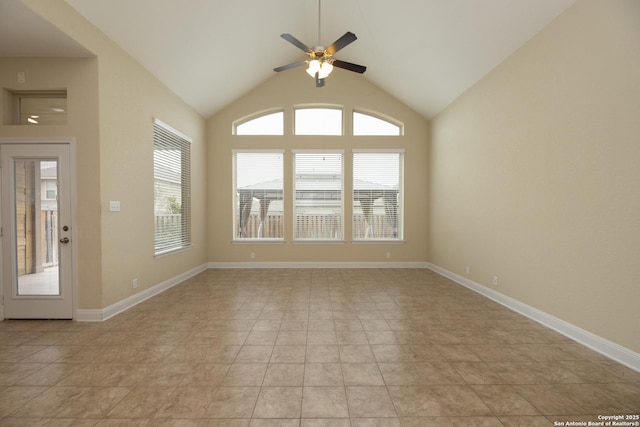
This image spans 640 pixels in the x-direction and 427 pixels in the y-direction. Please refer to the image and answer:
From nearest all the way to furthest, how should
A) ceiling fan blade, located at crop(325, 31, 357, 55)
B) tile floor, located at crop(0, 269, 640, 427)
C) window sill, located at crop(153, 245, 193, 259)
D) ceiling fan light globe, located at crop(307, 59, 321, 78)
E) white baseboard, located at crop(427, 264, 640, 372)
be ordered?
tile floor, located at crop(0, 269, 640, 427) < white baseboard, located at crop(427, 264, 640, 372) < ceiling fan blade, located at crop(325, 31, 357, 55) < ceiling fan light globe, located at crop(307, 59, 321, 78) < window sill, located at crop(153, 245, 193, 259)

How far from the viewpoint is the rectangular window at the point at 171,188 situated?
4594mm

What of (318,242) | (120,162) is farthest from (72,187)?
(318,242)

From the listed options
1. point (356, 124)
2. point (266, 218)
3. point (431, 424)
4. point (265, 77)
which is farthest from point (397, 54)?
point (431, 424)

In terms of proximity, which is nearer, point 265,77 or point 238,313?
point 238,313

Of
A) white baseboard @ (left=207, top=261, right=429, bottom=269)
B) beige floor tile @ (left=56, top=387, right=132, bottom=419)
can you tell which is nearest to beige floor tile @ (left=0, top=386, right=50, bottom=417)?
beige floor tile @ (left=56, top=387, right=132, bottom=419)

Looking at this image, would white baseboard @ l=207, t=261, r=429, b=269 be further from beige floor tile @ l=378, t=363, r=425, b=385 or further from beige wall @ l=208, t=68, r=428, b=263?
beige floor tile @ l=378, t=363, r=425, b=385

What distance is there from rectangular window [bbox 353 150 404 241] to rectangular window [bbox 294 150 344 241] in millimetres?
387

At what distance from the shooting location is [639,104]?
232 centimetres

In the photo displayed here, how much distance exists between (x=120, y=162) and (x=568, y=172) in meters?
5.17

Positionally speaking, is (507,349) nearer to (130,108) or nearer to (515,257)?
(515,257)

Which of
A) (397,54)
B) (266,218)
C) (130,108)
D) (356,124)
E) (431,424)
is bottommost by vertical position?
(431,424)

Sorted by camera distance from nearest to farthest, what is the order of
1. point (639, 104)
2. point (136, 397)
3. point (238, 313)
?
point (136, 397), point (639, 104), point (238, 313)

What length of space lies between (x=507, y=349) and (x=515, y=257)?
144 centimetres

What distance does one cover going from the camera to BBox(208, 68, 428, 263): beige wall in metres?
6.40
